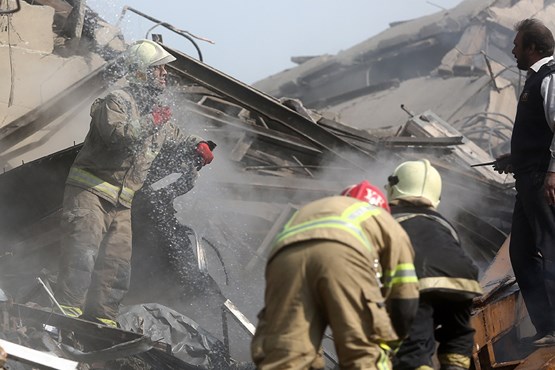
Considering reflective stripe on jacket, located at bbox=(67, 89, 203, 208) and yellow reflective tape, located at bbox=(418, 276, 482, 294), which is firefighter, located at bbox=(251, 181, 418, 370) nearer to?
yellow reflective tape, located at bbox=(418, 276, 482, 294)

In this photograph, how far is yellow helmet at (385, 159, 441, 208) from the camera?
4336 mm

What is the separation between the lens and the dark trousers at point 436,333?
4215 mm

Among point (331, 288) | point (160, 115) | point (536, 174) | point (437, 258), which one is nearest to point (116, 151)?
point (160, 115)

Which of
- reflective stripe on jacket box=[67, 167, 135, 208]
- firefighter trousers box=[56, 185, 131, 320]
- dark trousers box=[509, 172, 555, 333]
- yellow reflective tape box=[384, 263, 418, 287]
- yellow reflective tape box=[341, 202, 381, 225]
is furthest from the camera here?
reflective stripe on jacket box=[67, 167, 135, 208]

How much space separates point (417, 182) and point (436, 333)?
2.39 feet

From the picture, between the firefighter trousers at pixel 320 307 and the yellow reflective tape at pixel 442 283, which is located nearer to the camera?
the firefighter trousers at pixel 320 307

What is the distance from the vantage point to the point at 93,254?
6215mm

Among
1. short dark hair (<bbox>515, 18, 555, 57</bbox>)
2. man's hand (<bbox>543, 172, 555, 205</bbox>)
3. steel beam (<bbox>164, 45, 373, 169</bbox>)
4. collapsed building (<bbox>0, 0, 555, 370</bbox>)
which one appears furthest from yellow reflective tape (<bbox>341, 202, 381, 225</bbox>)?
steel beam (<bbox>164, 45, 373, 169</bbox>)

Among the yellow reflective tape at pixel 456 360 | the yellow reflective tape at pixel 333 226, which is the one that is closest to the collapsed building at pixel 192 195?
the yellow reflective tape at pixel 456 360

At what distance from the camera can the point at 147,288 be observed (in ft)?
23.2

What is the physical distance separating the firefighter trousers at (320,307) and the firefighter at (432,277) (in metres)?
0.57

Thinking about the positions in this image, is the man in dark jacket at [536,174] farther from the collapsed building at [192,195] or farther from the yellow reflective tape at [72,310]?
the yellow reflective tape at [72,310]

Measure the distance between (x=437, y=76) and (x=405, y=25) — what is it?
19.8 feet

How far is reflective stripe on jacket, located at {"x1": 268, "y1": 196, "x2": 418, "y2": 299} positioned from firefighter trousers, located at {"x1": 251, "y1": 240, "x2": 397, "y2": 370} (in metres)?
0.03
